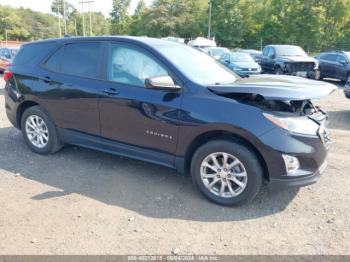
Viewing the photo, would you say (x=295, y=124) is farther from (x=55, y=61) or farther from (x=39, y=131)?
(x=39, y=131)

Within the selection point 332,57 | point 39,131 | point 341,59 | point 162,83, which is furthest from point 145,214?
point 332,57

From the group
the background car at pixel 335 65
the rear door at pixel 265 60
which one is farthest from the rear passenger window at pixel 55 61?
the rear door at pixel 265 60

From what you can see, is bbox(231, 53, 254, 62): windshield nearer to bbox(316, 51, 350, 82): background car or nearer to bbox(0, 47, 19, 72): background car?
bbox(316, 51, 350, 82): background car

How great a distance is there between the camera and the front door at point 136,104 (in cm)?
402

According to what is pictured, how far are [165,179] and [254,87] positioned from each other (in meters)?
1.70

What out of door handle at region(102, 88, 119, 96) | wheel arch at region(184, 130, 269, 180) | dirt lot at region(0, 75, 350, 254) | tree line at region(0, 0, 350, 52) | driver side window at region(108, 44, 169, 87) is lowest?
dirt lot at region(0, 75, 350, 254)

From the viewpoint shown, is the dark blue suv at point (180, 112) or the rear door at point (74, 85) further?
the rear door at point (74, 85)

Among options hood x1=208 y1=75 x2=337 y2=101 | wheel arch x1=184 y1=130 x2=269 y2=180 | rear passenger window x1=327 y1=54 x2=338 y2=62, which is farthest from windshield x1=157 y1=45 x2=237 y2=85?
rear passenger window x1=327 y1=54 x2=338 y2=62

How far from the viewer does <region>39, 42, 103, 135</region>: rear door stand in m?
4.60

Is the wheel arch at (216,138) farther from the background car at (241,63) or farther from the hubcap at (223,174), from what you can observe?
the background car at (241,63)

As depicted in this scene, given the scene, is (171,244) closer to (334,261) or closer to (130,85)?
(334,261)

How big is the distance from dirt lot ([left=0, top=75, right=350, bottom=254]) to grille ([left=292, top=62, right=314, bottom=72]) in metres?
11.2

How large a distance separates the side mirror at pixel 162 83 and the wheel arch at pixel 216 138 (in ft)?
2.04

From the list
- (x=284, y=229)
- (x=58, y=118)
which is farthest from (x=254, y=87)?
(x=58, y=118)
